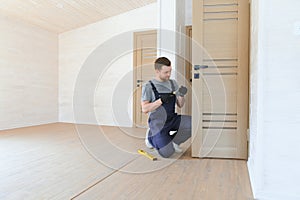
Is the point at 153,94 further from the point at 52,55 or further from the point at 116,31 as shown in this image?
the point at 52,55

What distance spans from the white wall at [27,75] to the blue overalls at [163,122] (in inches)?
123

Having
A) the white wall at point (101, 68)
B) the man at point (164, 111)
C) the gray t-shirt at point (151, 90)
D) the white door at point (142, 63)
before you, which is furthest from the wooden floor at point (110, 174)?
the white wall at point (101, 68)

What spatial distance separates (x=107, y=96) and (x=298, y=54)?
4.26m

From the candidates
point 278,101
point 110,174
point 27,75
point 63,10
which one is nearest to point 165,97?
point 110,174

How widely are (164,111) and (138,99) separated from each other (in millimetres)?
2344

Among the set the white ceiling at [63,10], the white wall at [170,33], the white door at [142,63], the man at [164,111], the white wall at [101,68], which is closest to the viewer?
the man at [164,111]

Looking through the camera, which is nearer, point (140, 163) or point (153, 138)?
point (140, 163)

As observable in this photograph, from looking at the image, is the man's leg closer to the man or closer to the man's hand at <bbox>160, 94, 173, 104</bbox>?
the man

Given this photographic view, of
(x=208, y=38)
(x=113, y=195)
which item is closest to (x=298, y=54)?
(x=208, y=38)

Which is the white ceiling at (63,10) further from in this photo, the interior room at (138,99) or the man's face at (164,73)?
the man's face at (164,73)

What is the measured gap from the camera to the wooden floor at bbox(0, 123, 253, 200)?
1704 millimetres

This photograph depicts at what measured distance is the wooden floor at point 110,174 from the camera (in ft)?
5.59

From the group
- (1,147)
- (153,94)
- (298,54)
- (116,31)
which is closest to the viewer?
(298,54)

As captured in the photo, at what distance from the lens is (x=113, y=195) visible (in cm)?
168
